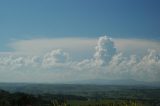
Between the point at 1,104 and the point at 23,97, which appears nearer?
the point at 1,104

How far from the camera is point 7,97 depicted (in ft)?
550

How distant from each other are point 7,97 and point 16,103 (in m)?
23.9

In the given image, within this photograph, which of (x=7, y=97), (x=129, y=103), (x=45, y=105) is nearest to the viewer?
(x=129, y=103)

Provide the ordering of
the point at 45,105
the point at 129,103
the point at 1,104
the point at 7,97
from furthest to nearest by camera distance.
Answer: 1. the point at 7,97
2. the point at 45,105
3. the point at 1,104
4. the point at 129,103

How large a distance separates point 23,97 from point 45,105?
11337 millimetres

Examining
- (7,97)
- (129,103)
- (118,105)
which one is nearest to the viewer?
(129,103)

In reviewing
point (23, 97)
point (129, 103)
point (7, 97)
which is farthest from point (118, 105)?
point (7, 97)

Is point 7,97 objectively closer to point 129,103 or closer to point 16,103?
point 16,103

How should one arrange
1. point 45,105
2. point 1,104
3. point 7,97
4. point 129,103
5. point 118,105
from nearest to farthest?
point 129,103
point 118,105
point 1,104
point 45,105
point 7,97

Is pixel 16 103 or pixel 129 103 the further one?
pixel 16 103

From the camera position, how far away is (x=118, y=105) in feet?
91.6

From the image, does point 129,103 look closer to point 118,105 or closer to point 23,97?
point 118,105

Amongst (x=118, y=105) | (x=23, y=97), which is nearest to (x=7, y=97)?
(x=23, y=97)

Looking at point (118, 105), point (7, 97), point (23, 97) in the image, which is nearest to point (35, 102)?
point (23, 97)
